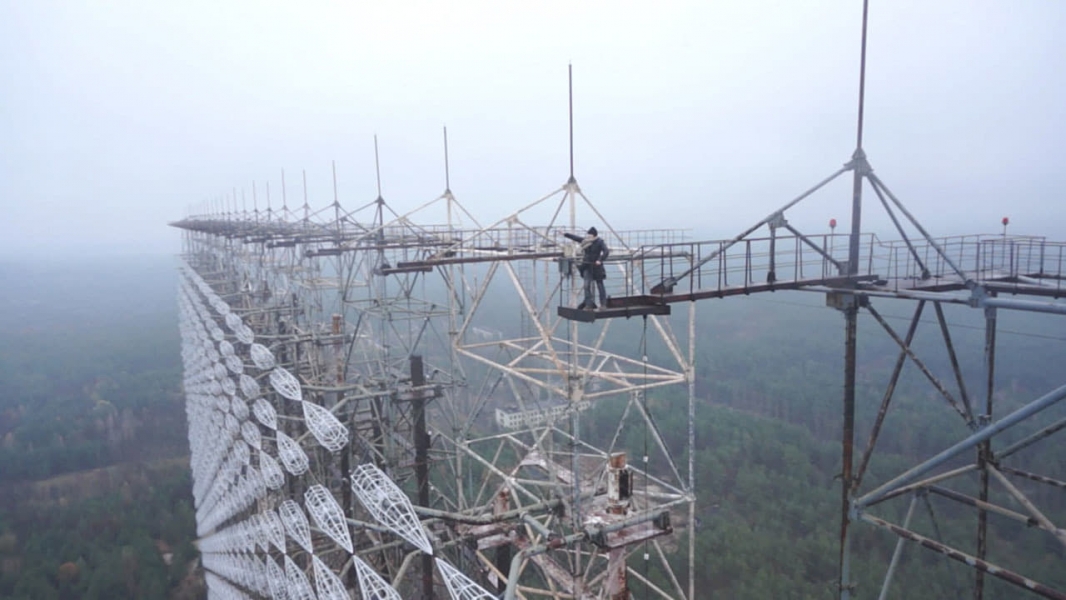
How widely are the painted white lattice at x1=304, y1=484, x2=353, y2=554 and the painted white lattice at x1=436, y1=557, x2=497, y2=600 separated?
6.91 ft

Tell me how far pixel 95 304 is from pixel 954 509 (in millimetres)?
128433

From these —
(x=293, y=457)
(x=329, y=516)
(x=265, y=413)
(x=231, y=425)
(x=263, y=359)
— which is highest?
(x=263, y=359)

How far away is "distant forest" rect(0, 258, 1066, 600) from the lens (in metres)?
25.7

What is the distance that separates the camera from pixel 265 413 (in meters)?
12.1

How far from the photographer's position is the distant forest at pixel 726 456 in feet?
84.3

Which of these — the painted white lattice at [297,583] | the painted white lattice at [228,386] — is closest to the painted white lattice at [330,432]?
the painted white lattice at [297,583]

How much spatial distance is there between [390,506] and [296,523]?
3.42m

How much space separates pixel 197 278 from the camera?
2769 centimetres

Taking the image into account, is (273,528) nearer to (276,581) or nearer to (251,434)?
(276,581)

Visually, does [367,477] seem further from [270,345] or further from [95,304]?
[95,304]

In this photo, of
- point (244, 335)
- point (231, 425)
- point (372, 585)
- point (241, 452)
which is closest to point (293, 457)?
point (372, 585)

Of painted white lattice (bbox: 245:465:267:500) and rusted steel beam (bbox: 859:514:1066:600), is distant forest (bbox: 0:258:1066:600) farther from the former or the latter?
painted white lattice (bbox: 245:465:267:500)

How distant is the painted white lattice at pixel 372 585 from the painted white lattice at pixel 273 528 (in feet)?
11.8

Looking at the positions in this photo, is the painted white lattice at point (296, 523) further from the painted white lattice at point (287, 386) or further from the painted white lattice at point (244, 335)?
the painted white lattice at point (244, 335)
